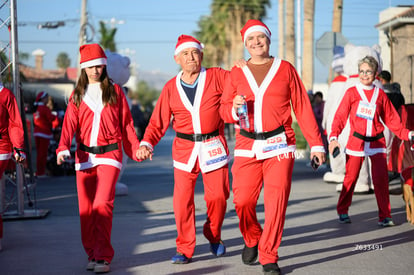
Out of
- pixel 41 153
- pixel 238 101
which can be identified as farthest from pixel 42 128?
pixel 238 101

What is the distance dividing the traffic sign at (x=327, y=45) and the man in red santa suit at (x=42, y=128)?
648cm

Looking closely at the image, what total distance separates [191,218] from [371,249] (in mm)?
2002

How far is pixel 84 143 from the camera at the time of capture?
7.17 metres

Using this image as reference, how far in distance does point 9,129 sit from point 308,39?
21871mm

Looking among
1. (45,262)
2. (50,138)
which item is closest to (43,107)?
(50,138)

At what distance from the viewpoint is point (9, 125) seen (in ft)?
26.1

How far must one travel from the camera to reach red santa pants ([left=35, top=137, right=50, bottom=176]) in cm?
1747

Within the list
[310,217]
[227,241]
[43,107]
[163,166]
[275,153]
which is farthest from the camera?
[163,166]

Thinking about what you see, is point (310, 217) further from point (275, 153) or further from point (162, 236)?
point (275, 153)

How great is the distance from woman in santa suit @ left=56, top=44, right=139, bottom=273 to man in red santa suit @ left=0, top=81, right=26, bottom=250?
0.84 metres

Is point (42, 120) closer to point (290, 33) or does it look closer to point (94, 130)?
point (94, 130)

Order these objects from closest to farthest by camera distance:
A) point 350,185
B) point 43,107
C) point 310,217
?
point 350,185
point 310,217
point 43,107

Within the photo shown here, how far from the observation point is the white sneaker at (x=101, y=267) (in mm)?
6918

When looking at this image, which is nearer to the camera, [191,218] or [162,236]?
[191,218]
